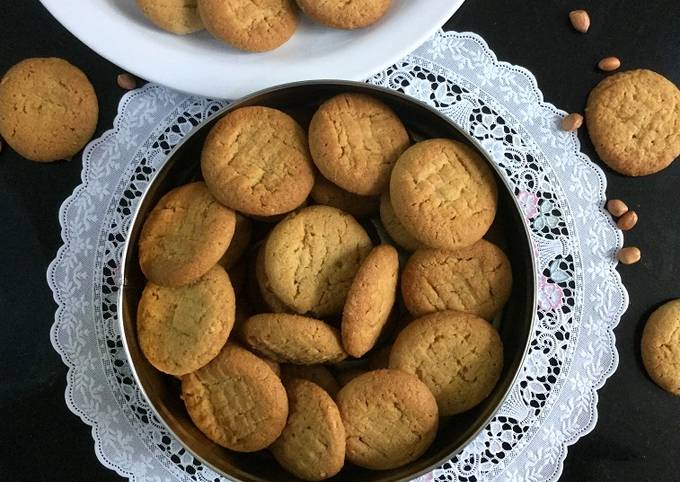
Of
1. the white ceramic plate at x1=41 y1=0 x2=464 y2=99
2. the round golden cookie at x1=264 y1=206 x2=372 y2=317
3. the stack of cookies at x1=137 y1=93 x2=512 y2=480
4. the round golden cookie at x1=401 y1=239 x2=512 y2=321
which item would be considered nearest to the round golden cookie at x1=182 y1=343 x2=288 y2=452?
the stack of cookies at x1=137 y1=93 x2=512 y2=480

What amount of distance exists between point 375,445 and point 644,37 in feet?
2.56

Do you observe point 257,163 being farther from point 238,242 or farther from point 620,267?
point 620,267

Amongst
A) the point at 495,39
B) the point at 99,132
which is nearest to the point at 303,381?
the point at 99,132

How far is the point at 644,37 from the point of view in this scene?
104 cm

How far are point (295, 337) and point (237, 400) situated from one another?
129mm

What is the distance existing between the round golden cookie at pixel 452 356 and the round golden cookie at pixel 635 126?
360 mm

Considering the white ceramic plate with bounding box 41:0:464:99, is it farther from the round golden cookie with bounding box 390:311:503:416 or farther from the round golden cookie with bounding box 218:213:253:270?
the round golden cookie with bounding box 390:311:503:416

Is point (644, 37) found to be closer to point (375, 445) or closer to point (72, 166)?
point (375, 445)

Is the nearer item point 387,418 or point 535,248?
point 387,418

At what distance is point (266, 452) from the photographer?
2.91 ft

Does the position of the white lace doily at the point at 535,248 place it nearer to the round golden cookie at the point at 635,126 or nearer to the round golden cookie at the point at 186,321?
the round golden cookie at the point at 635,126

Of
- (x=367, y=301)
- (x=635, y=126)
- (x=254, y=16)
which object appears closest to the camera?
(x=367, y=301)

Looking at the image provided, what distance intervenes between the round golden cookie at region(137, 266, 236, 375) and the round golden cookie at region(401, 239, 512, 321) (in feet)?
0.83

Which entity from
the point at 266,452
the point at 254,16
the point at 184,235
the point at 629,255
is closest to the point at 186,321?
the point at 184,235
